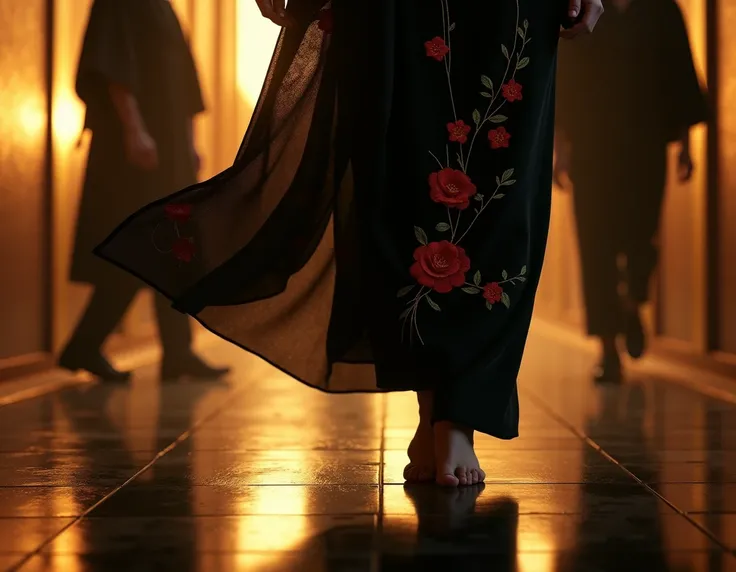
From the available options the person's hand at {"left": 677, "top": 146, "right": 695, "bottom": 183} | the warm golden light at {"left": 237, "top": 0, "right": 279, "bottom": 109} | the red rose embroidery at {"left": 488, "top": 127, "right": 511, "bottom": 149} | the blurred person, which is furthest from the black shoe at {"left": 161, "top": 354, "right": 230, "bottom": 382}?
the warm golden light at {"left": 237, "top": 0, "right": 279, "bottom": 109}

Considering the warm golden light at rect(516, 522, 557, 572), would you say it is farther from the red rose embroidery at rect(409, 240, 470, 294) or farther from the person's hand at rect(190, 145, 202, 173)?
the person's hand at rect(190, 145, 202, 173)

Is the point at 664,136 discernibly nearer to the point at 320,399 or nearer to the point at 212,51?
the point at 320,399

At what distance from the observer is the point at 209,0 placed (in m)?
6.50

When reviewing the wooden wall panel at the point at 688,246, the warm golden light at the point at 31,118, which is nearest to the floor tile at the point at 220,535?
the warm golden light at the point at 31,118

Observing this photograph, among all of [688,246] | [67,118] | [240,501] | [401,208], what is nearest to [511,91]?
[401,208]

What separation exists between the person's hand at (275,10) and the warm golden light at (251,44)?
5432mm

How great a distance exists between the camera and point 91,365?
11.0 feet

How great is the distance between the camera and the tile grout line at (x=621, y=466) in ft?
4.00

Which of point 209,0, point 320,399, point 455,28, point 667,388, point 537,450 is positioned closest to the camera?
point 455,28

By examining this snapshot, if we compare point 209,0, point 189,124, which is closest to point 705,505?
point 189,124

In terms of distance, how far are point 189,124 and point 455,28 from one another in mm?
2148

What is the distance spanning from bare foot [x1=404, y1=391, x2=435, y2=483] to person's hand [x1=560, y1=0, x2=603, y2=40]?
558 mm

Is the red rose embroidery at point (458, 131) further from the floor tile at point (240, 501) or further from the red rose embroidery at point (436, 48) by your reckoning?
the floor tile at point (240, 501)

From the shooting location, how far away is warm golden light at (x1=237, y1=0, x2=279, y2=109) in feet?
23.3
